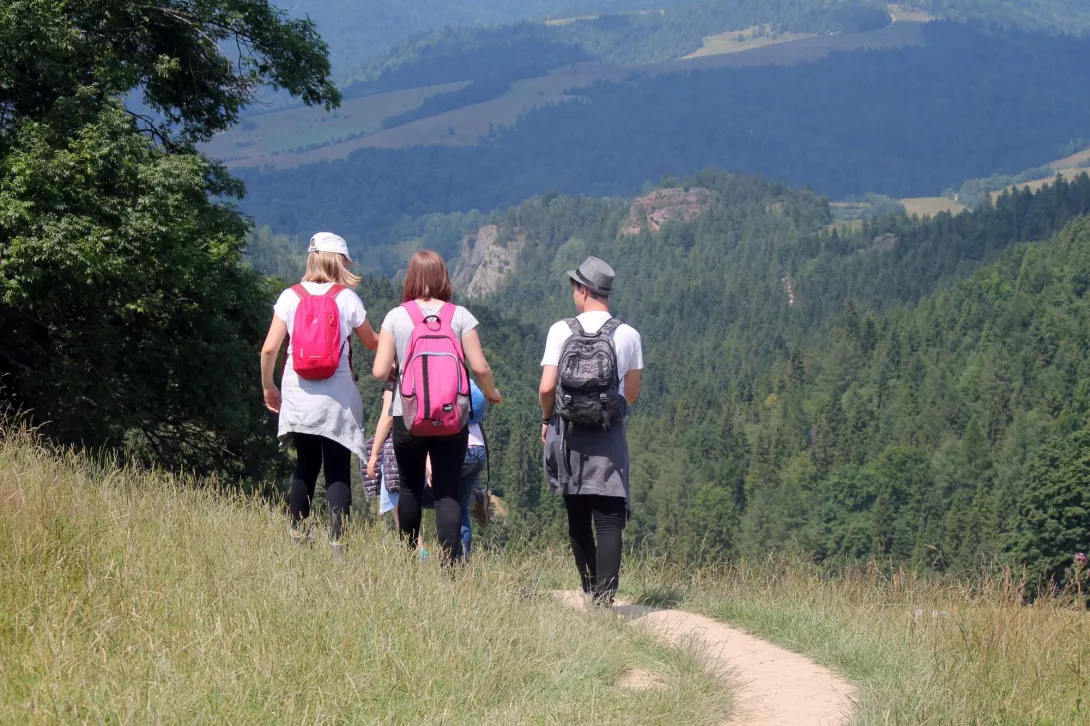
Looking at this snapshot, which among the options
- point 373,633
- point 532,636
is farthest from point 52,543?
point 532,636

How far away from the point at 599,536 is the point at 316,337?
1.79 m

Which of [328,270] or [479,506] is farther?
[479,506]

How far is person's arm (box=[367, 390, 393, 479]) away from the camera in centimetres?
646

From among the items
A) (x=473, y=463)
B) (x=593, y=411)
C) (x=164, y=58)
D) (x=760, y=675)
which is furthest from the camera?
(x=164, y=58)

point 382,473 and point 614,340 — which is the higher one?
point 614,340

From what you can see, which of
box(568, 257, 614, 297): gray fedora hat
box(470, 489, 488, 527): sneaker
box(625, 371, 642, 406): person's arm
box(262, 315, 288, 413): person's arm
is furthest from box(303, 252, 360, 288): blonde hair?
box(470, 489, 488, 527): sneaker

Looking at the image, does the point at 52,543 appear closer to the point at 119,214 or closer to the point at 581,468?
the point at 581,468

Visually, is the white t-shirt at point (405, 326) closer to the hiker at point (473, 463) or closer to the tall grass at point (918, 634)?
the hiker at point (473, 463)

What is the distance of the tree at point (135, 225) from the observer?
518 inches

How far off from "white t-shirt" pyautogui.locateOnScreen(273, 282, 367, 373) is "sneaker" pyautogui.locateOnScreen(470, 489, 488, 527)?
1.43 meters

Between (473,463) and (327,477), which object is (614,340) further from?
(327,477)

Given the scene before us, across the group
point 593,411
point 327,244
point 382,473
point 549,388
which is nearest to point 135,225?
point 382,473

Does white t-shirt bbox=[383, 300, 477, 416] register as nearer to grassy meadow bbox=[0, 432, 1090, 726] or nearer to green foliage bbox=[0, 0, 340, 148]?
grassy meadow bbox=[0, 432, 1090, 726]

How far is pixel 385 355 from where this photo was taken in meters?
6.28
